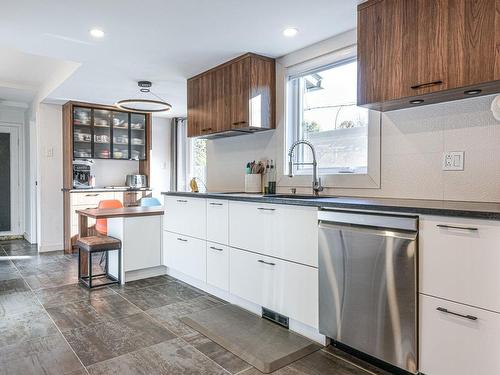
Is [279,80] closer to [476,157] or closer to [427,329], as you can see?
[476,157]

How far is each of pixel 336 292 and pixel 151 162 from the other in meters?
5.30

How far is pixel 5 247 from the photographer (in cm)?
562

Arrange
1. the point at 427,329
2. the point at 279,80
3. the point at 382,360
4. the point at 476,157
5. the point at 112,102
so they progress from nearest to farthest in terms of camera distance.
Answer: the point at 427,329 → the point at 382,360 → the point at 476,157 → the point at 279,80 → the point at 112,102

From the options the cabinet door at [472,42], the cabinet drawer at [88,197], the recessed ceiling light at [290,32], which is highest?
the recessed ceiling light at [290,32]

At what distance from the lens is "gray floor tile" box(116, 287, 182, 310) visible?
2.98 metres

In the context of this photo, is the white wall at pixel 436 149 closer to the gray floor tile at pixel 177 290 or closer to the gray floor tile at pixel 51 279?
→ the gray floor tile at pixel 177 290

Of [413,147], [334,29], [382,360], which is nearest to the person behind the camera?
[382,360]

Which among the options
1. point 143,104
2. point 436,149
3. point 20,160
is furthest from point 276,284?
point 20,160

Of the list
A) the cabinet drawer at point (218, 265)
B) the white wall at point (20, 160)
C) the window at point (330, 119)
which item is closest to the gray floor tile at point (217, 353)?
the cabinet drawer at point (218, 265)

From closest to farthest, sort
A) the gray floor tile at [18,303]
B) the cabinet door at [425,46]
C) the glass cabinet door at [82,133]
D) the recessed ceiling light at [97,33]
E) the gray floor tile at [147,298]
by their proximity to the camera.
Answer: the cabinet door at [425,46] < the recessed ceiling light at [97,33] < the gray floor tile at [18,303] < the gray floor tile at [147,298] < the glass cabinet door at [82,133]

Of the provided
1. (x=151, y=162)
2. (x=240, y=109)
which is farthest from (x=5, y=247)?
(x=240, y=109)

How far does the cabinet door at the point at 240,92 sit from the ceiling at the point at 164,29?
0.13 m

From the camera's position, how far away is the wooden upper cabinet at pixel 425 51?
5.75ft

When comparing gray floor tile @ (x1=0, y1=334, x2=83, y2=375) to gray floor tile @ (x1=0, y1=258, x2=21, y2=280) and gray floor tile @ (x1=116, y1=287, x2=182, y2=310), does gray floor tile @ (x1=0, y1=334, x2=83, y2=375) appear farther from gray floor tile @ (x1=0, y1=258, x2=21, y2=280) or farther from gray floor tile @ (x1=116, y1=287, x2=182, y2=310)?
gray floor tile @ (x1=0, y1=258, x2=21, y2=280)
